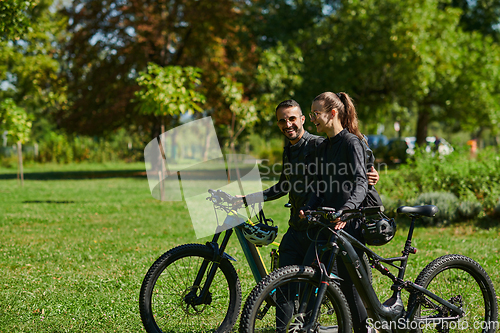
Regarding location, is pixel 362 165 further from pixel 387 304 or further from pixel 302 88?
pixel 302 88

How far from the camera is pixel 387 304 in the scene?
121 inches

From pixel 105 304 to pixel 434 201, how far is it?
6460 mm

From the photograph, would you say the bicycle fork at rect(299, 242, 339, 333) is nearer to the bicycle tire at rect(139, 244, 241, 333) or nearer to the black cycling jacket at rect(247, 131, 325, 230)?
the black cycling jacket at rect(247, 131, 325, 230)

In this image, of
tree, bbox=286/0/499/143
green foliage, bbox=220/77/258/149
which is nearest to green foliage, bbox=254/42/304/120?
tree, bbox=286/0/499/143

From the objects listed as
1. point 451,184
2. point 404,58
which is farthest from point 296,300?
point 404,58

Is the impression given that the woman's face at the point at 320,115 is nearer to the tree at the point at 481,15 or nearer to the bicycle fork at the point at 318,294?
the bicycle fork at the point at 318,294

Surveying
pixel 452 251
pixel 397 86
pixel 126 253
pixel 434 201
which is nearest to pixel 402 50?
pixel 397 86

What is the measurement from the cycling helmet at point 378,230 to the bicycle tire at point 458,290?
1.56ft

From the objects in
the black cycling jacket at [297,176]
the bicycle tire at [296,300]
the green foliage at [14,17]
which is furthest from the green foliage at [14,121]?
the bicycle tire at [296,300]

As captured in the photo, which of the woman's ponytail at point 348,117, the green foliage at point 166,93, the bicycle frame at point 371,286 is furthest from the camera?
the green foliage at point 166,93

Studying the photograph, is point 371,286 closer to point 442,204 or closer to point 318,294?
point 318,294

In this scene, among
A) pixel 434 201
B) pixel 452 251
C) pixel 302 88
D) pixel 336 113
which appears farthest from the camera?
pixel 302 88

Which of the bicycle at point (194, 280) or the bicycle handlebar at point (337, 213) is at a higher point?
the bicycle handlebar at point (337, 213)

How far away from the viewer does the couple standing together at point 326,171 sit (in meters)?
2.91
